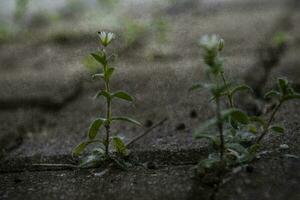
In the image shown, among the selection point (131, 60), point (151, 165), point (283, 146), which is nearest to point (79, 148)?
point (151, 165)

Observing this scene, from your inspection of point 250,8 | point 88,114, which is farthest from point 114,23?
point 88,114

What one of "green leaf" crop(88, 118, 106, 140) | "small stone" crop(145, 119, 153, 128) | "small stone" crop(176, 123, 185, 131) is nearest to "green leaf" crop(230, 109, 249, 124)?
"green leaf" crop(88, 118, 106, 140)

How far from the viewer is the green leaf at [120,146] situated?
Answer: 1537mm

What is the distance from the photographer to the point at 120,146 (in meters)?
1.56

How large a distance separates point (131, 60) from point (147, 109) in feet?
2.97

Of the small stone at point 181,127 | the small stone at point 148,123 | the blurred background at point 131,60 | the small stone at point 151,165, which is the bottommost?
the small stone at point 151,165

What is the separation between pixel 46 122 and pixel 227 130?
107 centimetres

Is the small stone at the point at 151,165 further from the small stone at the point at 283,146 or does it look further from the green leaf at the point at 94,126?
the small stone at the point at 283,146

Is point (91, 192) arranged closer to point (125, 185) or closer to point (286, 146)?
point (125, 185)

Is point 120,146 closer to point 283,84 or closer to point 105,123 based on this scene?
point 105,123

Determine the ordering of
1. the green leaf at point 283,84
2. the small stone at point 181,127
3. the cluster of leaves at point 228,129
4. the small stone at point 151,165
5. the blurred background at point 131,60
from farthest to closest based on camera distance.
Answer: the blurred background at point 131,60
the small stone at point 181,127
the small stone at point 151,165
the green leaf at point 283,84
the cluster of leaves at point 228,129

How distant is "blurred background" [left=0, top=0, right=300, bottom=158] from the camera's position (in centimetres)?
212

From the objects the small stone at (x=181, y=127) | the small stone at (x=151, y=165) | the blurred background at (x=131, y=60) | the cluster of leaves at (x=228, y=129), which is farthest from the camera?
the blurred background at (x=131, y=60)

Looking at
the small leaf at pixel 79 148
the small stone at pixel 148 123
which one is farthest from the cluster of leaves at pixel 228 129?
the small stone at pixel 148 123
